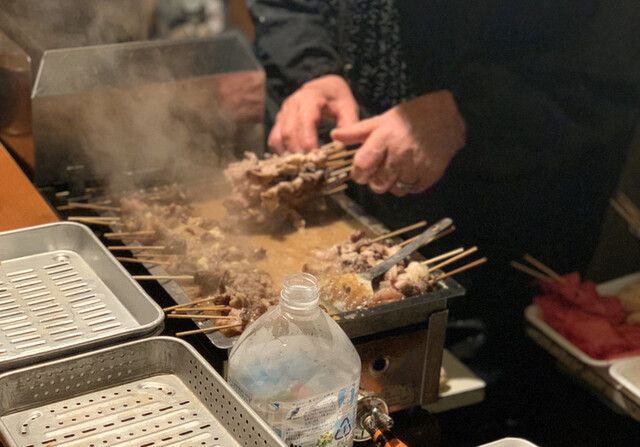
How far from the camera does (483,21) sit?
10.8ft

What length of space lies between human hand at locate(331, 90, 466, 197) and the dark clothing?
209 millimetres

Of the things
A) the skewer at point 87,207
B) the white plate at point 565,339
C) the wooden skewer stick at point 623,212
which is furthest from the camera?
the wooden skewer stick at point 623,212

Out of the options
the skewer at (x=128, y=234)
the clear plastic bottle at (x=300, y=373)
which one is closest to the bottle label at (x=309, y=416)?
the clear plastic bottle at (x=300, y=373)

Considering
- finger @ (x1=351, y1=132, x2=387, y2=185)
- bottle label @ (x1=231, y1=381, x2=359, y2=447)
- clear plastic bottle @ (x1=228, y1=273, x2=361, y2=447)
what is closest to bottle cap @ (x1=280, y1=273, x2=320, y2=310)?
clear plastic bottle @ (x1=228, y1=273, x2=361, y2=447)

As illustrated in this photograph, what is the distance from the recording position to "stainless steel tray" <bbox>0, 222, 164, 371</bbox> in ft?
6.10

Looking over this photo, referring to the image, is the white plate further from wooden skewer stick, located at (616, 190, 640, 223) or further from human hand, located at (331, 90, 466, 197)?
human hand, located at (331, 90, 466, 197)

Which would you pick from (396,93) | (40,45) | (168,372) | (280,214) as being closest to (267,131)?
(396,93)

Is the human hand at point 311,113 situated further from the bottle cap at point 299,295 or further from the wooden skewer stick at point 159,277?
the bottle cap at point 299,295

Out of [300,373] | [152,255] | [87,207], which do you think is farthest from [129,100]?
[300,373]

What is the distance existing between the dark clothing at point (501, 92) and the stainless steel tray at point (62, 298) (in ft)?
5.22

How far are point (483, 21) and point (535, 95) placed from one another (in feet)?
1.26

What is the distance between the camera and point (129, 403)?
1.74 metres

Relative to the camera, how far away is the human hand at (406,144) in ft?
9.71

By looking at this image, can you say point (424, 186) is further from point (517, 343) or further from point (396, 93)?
point (517, 343)
